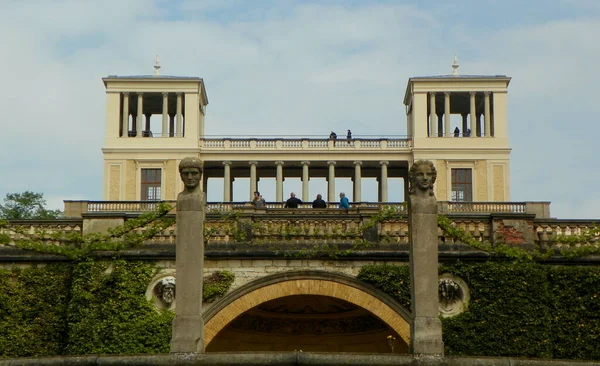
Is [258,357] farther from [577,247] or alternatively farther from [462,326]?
[577,247]

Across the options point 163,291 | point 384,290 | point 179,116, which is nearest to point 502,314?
point 384,290

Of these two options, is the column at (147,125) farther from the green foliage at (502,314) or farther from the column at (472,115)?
the green foliage at (502,314)

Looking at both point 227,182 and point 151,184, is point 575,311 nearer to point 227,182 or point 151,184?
point 151,184

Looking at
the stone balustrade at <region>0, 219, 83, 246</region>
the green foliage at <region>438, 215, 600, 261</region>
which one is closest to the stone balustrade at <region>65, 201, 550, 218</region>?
the stone balustrade at <region>0, 219, 83, 246</region>

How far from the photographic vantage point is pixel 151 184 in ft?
207

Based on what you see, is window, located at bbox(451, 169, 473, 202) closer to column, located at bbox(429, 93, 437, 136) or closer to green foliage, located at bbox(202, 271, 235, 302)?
column, located at bbox(429, 93, 437, 136)

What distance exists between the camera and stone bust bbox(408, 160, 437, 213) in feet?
56.7

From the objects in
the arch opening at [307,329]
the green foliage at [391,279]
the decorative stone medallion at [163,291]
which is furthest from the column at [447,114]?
the decorative stone medallion at [163,291]

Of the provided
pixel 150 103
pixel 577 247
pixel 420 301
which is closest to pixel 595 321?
pixel 577 247

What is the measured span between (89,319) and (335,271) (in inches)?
231

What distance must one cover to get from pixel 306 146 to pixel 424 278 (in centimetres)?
4881

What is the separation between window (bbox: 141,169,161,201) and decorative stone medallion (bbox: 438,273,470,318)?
37464 mm

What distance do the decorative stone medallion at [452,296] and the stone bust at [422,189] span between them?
9053 mm

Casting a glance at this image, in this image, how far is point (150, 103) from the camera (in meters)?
67.1
